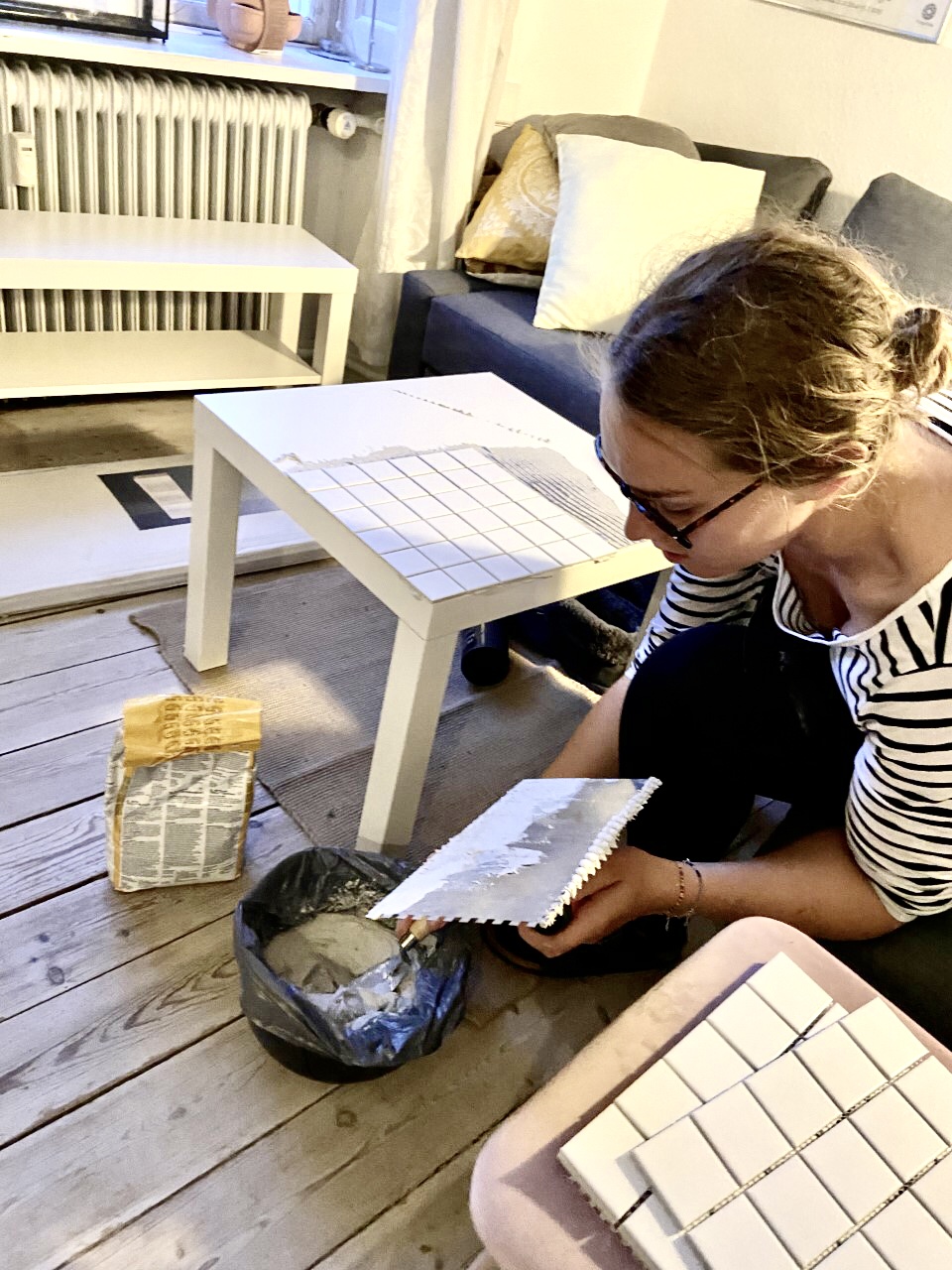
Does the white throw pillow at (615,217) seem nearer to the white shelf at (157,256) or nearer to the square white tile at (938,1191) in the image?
the white shelf at (157,256)

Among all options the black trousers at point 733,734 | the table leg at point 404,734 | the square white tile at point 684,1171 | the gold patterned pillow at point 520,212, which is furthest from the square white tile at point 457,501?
the gold patterned pillow at point 520,212

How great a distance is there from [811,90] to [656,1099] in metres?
2.41

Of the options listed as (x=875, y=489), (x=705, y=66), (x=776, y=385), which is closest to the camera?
(x=776, y=385)

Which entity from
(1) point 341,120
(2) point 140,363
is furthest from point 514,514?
(1) point 341,120

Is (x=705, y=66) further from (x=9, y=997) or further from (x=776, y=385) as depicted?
(x=9, y=997)

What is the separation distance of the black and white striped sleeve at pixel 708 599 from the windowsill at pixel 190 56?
162 cm

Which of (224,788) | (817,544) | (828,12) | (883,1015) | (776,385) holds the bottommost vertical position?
(224,788)

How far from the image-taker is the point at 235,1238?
3.00 ft

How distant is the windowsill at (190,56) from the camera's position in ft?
6.17

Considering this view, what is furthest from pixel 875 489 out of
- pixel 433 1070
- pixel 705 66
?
pixel 705 66

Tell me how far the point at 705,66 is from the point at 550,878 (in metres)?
2.50

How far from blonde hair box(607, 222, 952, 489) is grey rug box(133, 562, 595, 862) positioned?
783mm

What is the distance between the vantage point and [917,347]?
773 millimetres

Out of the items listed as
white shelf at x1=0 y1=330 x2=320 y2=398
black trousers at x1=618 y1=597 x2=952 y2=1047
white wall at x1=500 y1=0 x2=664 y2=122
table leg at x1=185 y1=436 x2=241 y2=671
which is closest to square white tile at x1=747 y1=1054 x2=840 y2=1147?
black trousers at x1=618 y1=597 x2=952 y2=1047
